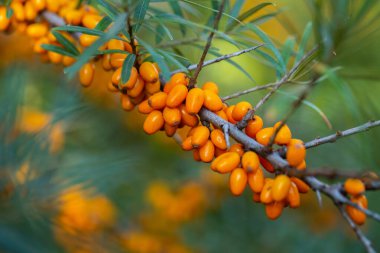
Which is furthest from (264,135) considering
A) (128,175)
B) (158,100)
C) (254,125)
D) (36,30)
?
(128,175)

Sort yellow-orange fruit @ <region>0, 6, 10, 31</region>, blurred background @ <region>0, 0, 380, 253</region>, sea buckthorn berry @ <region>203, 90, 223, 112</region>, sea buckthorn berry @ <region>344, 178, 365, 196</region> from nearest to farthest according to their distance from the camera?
1. sea buckthorn berry @ <region>344, 178, 365, 196</region>
2. sea buckthorn berry @ <region>203, 90, 223, 112</region>
3. yellow-orange fruit @ <region>0, 6, 10, 31</region>
4. blurred background @ <region>0, 0, 380, 253</region>

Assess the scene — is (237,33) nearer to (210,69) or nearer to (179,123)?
(179,123)

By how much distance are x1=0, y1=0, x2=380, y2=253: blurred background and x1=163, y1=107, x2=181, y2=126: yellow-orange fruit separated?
235mm

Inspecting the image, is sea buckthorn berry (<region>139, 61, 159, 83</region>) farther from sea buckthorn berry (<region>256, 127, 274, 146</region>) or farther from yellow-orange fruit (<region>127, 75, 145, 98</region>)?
sea buckthorn berry (<region>256, 127, 274, 146</region>)

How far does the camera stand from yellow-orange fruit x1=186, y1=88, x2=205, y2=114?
531 millimetres

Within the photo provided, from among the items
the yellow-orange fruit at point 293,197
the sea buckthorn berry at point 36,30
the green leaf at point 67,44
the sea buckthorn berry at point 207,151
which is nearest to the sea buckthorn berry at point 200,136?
the sea buckthorn berry at point 207,151

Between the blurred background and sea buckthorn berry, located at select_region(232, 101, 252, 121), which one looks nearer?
sea buckthorn berry, located at select_region(232, 101, 252, 121)

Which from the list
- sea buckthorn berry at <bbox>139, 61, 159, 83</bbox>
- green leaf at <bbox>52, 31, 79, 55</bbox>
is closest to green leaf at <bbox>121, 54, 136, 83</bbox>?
sea buckthorn berry at <bbox>139, 61, 159, 83</bbox>

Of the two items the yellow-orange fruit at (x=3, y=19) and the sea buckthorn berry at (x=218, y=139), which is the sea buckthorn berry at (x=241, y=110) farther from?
the yellow-orange fruit at (x=3, y=19)

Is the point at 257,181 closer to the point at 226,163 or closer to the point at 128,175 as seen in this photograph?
the point at 226,163

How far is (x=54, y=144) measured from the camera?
1013mm

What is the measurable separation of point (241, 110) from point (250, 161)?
0.07 meters

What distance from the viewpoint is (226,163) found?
1.63 feet

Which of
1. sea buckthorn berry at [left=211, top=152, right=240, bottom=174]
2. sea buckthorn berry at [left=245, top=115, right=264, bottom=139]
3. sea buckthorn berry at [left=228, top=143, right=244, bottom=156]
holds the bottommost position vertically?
sea buckthorn berry at [left=211, top=152, right=240, bottom=174]
